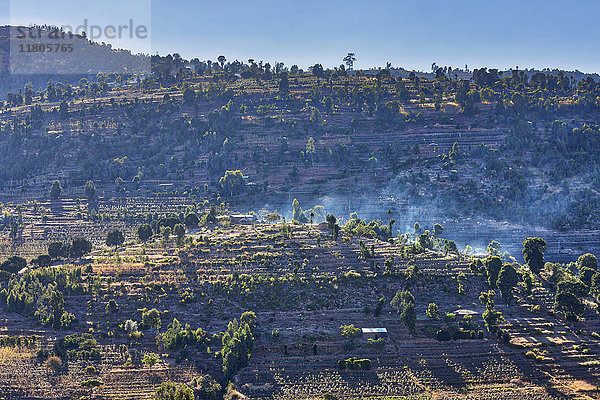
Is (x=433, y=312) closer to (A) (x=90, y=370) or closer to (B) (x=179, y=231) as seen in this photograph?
(B) (x=179, y=231)

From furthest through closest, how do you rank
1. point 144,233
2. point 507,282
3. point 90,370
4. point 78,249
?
point 144,233 < point 78,249 < point 507,282 < point 90,370

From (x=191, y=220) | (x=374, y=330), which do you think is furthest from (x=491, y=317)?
(x=191, y=220)

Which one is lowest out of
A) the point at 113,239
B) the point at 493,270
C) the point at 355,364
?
the point at 355,364

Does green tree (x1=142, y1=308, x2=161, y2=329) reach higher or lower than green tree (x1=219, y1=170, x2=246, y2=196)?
lower

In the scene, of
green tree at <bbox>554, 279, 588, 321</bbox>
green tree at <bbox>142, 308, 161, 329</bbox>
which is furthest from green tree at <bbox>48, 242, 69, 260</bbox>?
green tree at <bbox>554, 279, 588, 321</bbox>

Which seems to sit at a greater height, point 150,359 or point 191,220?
point 191,220

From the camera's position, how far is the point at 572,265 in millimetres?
111562

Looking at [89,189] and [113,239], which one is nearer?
[113,239]

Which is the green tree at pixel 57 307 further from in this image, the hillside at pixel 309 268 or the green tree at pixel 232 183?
the green tree at pixel 232 183

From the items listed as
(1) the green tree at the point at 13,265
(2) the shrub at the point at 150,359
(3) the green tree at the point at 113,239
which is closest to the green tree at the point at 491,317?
(2) the shrub at the point at 150,359

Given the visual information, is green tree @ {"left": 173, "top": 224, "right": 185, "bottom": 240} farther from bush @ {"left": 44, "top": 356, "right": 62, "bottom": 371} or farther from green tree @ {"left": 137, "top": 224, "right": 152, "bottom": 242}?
bush @ {"left": 44, "top": 356, "right": 62, "bottom": 371}

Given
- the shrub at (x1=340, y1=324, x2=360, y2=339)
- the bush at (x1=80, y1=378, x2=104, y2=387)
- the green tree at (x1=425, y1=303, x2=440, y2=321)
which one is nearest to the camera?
the bush at (x1=80, y1=378, x2=104, y2=387)

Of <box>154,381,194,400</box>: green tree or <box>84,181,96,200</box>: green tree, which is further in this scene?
<box>84,181,96,200</box>: green tree

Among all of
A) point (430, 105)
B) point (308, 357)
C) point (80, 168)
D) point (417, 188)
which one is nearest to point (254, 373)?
point (308, 357)
